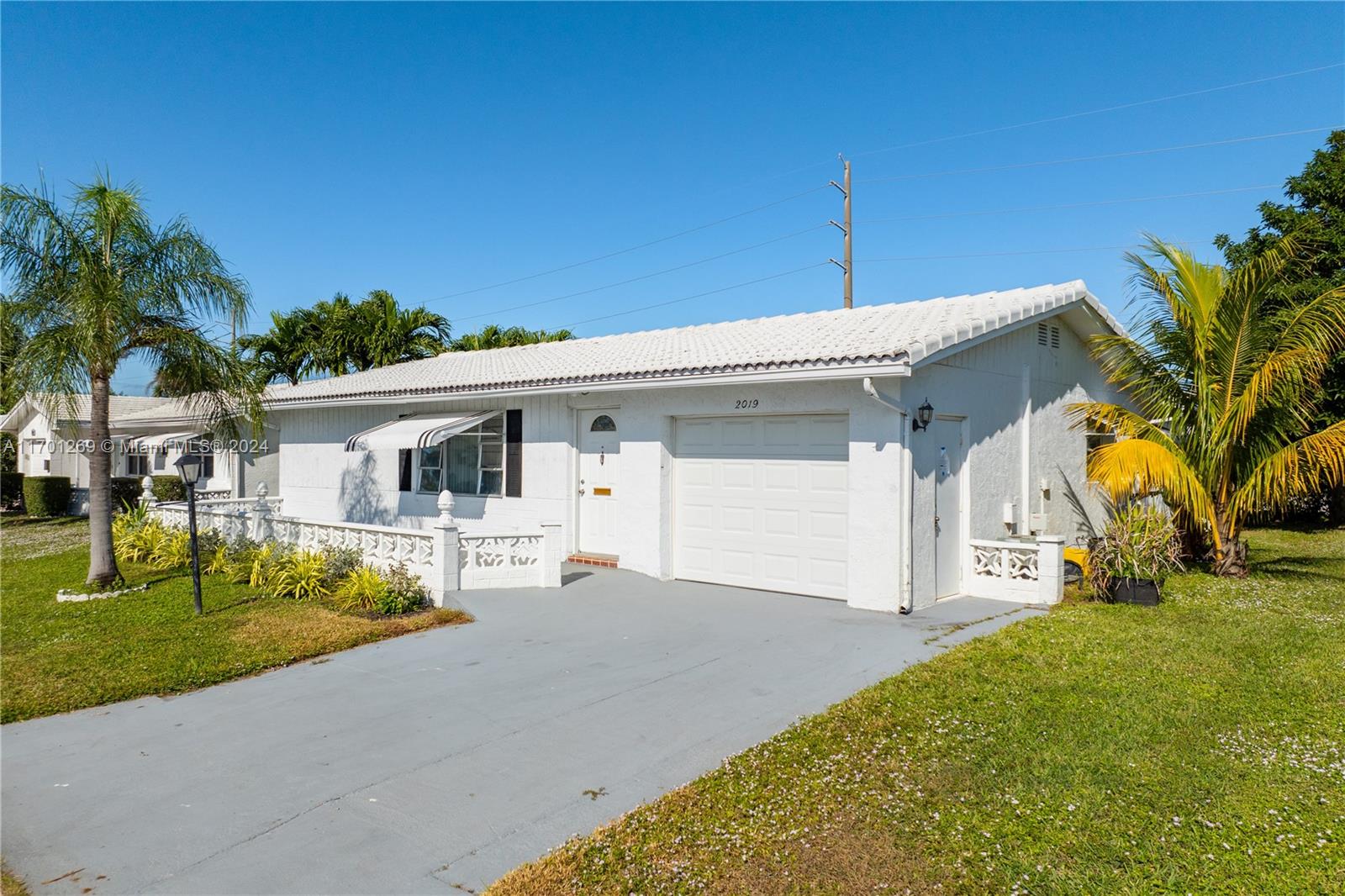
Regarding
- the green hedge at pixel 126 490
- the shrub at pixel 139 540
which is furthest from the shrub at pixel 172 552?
the green hedge at pixel 126 490

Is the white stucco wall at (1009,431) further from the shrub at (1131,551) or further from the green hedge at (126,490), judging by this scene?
the green hedge at (126,490)

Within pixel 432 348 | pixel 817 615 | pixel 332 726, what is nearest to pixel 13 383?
pixel 332 726

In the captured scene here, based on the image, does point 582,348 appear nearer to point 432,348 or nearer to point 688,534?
point 688,534

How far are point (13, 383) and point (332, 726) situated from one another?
9475 millimetres

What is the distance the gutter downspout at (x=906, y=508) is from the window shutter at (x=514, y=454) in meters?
7.51

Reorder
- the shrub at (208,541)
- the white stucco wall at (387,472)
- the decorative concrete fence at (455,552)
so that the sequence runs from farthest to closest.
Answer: the shrub at (208,541) → the white stucco wall at (387,472) → the decorative concrete fence at (455,552)

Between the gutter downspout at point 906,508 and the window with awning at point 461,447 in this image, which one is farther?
the window with awning at point 461,447

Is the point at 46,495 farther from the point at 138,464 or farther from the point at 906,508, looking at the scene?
the point at 906,508

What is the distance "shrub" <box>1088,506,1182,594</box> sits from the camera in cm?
1077

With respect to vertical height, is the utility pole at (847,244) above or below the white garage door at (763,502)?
above

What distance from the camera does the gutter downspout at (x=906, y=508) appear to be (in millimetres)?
10008

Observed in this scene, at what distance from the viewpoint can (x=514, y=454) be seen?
1531cm

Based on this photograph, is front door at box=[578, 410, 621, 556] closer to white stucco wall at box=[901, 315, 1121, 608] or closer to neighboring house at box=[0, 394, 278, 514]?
white stucco wall at box=[901, 315, 1121, 608]

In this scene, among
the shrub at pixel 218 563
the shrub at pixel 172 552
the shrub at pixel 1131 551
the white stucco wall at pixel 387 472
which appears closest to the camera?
the shrub at pixel 1131 551
